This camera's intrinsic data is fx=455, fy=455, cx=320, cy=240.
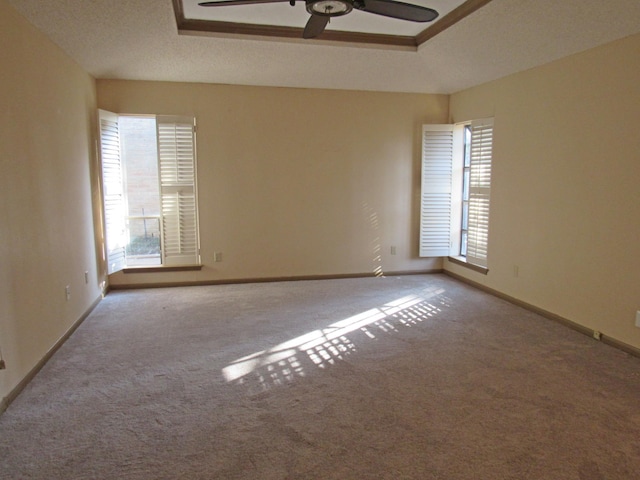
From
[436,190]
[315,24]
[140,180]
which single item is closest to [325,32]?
[315,24]

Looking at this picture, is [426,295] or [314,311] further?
[426,295]

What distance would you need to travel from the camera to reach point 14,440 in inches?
90.8

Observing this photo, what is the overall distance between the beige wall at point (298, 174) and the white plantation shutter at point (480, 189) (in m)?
0.81

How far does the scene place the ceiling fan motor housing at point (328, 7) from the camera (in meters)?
2.69

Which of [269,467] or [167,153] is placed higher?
[167,153]

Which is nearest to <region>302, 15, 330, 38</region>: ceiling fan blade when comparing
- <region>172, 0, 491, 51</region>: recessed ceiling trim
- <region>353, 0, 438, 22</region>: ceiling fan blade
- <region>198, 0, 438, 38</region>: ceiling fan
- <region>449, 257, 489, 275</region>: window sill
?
<region>198, 0, 438, 38</region>: ceiling fan

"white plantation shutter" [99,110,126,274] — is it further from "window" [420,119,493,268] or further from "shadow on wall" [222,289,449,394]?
"window" [420,119,493,268]

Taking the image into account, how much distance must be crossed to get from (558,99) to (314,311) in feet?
9.76

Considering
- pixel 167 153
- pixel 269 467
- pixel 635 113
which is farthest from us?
pixel 167 153

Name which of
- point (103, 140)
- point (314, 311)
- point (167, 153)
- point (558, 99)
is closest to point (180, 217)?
point (167, 153)

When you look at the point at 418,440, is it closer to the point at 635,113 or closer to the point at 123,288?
the point at 635,113

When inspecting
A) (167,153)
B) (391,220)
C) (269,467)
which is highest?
(167,153)

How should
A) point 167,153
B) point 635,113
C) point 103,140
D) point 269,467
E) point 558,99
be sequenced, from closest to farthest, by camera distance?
1. point 269,467
2. point 635,113
3. point 558,99
4. point 103,140
5. point 167,153

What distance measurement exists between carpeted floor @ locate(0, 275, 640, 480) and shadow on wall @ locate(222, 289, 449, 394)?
0.02 meters
